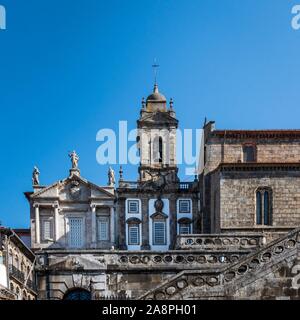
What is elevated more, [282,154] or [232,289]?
[282,154]

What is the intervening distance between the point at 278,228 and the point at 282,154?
7.50 m

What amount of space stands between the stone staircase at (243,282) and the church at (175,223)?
3 cm

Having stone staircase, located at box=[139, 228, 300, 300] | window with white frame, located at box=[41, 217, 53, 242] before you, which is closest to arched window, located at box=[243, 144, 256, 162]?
window with white frame, located at box=[41, 217, 53, 242]

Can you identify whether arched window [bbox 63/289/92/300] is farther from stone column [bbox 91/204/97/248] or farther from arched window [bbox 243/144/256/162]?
stone column [bbox 91/204/97/248]

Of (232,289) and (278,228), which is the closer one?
(232,289)

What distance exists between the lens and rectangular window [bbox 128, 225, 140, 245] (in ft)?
210

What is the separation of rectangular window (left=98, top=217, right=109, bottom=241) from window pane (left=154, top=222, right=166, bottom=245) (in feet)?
11.7

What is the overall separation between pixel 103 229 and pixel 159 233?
4.15m

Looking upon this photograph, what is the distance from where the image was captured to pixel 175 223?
64.4 meters

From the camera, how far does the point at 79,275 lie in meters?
37.6

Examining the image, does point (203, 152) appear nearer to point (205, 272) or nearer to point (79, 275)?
point (79, 275)

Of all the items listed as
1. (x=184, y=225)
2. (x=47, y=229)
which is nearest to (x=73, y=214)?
(x=47, y=229)

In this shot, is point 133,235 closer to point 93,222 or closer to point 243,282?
point 93,222
